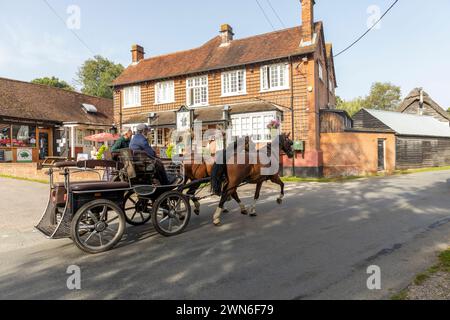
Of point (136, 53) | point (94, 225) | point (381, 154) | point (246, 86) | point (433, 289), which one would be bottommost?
point (433, 289)

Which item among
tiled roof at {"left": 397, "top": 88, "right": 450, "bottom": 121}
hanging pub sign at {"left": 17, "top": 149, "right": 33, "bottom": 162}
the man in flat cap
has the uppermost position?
tiled roof at {"left": 397, "top": 88, "right": 450, "bottom": 121}

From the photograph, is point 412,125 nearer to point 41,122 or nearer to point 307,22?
point 307,22

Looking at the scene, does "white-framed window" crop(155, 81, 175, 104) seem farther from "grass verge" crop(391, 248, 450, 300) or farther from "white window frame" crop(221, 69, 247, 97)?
"grass verge" crop(391, 248, 450, 300)

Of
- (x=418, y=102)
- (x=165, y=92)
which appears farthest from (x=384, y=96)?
(x=165, y=92)

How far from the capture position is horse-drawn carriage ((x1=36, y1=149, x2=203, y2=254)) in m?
5.47

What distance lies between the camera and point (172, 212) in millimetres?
6832

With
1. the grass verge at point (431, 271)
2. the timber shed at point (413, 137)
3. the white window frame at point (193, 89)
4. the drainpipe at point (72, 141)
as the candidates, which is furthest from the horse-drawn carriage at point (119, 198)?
the timber shed at point (413, 137)

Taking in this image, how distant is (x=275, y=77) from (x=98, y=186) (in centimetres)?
1757

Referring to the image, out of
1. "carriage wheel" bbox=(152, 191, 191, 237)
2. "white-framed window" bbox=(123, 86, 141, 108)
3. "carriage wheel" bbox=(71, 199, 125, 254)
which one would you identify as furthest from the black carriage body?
"white-framed window" bbox=(123, 86, 141, 108)

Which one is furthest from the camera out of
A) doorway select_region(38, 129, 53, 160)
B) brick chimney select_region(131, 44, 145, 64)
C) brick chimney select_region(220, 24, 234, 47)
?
brick chimney select_region(131, 44, 145, 64)

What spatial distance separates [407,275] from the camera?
4.36m

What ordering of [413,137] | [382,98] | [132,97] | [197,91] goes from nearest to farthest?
[197,91] → [132,97] → [413,137] → [382,98]

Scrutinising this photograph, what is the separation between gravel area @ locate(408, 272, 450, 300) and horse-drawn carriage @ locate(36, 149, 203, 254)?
4.28 metres
